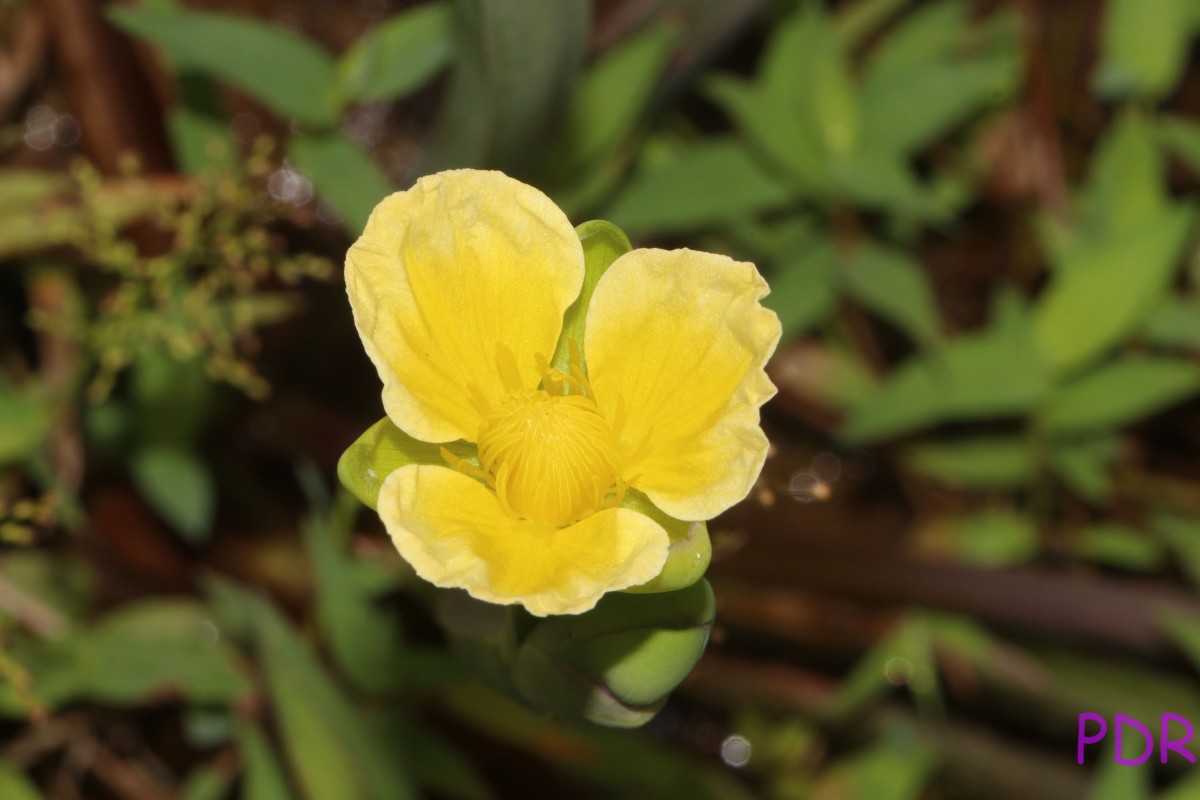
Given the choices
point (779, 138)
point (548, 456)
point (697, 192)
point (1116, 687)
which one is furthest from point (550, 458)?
point (1116, 687)

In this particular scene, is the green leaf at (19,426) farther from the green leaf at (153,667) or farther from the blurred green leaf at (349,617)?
the blurred green leaf at (349,617)

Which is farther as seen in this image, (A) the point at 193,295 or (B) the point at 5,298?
(B) the point at 5,298

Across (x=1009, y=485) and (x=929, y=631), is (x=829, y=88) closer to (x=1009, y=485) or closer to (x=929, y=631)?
(x=1009, y=485)

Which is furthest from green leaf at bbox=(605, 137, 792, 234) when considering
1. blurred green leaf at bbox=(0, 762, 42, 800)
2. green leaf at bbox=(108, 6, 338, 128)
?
blurred green leaf at bbox=(0, 762, 42, 800)

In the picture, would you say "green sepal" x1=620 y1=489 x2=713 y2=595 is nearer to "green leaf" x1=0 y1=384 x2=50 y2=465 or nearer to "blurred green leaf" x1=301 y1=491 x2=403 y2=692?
"blurred green leaf" x1=301 y1=491 x2=403 y2=692

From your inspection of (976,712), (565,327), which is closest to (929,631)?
(976,712)

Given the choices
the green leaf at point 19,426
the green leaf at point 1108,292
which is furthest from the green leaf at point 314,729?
the green leaf at point 1108,292
